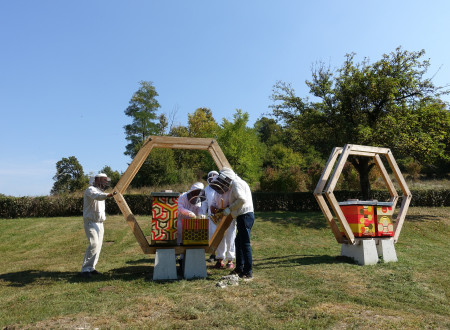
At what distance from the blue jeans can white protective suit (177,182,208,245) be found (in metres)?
1.17

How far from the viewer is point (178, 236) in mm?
7961

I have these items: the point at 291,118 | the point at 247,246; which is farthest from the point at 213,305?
the point at 291,118

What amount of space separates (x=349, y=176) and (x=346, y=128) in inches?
379

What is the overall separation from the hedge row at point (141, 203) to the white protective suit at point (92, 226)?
14.1 meters

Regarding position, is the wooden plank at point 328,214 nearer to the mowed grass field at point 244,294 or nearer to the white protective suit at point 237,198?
the mowed grass field at point 244,294

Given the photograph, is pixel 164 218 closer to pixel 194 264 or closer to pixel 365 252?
pixel 194 264

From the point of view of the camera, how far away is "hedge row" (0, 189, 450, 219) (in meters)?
21.4

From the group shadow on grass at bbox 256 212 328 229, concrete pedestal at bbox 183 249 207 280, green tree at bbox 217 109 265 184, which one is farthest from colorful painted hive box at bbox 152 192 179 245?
green tree at bbox 217 109 265 184

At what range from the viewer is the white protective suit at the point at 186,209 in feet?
25.8

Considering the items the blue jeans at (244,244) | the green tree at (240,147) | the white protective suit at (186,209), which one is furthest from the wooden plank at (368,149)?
A: the green tree at (240,147)

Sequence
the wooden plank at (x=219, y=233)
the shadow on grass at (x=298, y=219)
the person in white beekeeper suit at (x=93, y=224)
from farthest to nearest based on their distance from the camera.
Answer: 1. the shadow on grass at (x=298, y=219)
2. the wooden plank at (x=219, y=233)
3. the person in white beekeeper suit at (x=93, y=224)

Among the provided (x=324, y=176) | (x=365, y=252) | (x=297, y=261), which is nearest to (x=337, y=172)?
(x=324, y=176)

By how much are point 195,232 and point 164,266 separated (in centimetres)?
99

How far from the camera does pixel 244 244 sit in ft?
23.9
